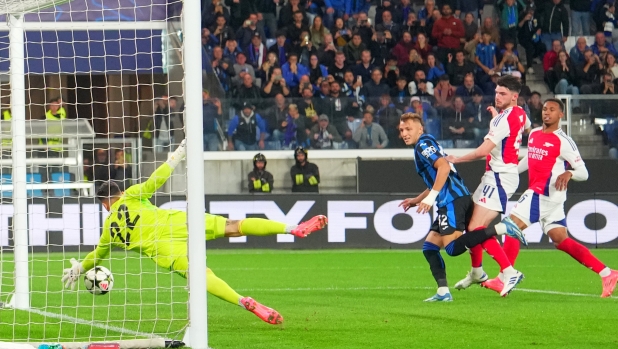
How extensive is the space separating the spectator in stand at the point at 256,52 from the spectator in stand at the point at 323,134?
9.24 feet

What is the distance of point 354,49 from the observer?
70.1 ft

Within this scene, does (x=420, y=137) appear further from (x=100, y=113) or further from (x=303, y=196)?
(x=100, y=113)

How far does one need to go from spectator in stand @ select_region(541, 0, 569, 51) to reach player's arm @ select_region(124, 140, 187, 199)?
16369mm

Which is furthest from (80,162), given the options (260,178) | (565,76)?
(565,76)

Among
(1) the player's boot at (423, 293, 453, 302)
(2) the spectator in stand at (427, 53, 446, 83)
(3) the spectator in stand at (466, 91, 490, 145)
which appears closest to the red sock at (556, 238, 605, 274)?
(1) the player's boot at (423, 293, 453, 302)

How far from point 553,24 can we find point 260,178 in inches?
322

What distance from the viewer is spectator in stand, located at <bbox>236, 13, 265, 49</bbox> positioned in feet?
69.9

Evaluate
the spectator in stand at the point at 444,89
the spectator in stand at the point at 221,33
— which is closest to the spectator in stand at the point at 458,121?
the spectator in stand at the point at 444,89

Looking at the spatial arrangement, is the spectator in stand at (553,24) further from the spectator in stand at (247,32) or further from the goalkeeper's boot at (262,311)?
the goalkeeper's boot at (262,311)

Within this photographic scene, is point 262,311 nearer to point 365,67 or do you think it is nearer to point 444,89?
point 444,89

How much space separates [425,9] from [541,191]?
13355 mm

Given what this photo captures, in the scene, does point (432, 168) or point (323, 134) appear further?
point (323, 134)

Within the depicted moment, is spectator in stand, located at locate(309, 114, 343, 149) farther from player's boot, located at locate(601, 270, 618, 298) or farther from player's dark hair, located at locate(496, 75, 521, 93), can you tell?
player's boot, located at locate(601, 270, 618, 298)

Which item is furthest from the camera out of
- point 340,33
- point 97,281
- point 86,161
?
point 340,33
